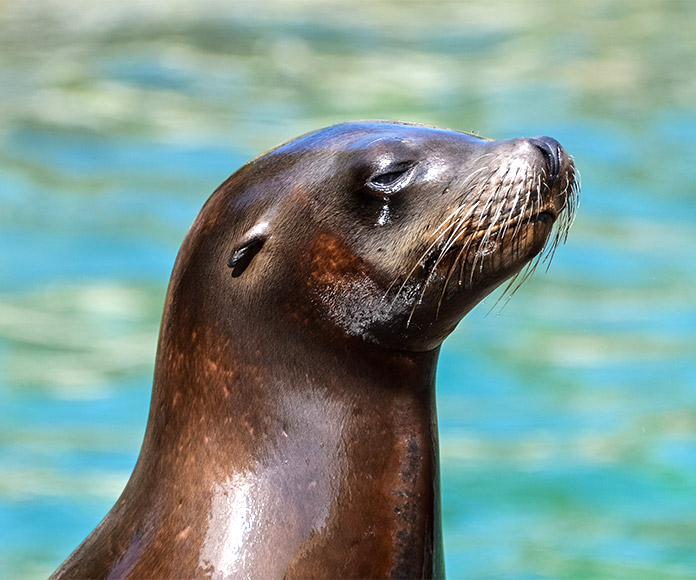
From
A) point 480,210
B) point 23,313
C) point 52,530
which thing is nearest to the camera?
point 480,210

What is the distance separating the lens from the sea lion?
10.8ft

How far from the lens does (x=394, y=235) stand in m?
3.35

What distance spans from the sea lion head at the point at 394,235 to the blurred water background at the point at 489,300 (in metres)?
3.51

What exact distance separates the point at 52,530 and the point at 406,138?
430 centimetres

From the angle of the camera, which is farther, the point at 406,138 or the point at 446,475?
the point at 446,475

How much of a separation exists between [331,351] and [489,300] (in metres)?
5.54

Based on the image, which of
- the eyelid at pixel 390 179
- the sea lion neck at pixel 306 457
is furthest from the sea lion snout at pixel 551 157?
the sea lion neck at pixel 306 457

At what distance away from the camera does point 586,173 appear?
11.1 metres

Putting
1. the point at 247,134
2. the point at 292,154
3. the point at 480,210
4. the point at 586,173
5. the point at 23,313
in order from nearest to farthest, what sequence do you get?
the point at 480,210 < the point at 292,154 < the point at 23,313 < the point at 586,173 < the point at 247,134

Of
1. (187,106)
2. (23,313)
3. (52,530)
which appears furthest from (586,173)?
(52,530)

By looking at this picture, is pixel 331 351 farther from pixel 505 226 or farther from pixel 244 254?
pixel 505 226

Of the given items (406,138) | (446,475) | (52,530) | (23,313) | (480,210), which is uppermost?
(23,313)

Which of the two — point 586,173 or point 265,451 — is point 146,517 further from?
point 586,173

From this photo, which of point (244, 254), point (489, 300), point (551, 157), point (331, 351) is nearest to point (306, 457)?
point (331, 351)
